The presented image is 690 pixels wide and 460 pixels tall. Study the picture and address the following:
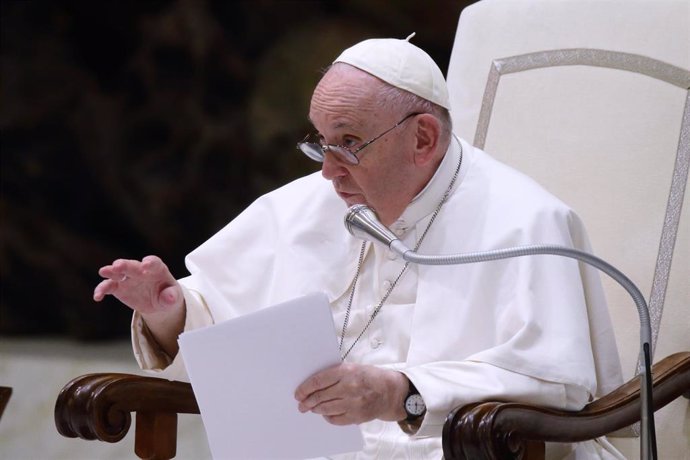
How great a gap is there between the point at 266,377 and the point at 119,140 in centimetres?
385

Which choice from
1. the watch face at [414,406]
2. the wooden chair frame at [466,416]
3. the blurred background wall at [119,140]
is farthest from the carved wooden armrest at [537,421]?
the blurred background wall at [119,140]

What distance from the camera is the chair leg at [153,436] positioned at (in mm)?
2865

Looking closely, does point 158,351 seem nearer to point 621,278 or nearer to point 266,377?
point 266,377

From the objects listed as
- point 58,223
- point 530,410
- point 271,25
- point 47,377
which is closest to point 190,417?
point 47,377

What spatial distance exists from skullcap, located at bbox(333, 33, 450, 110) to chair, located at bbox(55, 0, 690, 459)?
45 cm

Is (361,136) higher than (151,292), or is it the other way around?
(361,136)

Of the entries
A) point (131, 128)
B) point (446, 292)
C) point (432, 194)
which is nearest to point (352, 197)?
point (432, 194)

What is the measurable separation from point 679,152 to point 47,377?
3761 millimetres

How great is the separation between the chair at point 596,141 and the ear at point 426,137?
1.59 ft

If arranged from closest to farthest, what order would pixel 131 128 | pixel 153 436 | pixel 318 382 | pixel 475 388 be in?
1. pixel 318 382
2. pixel 475 388
3. pixel 153 436
4. pixel 131 128

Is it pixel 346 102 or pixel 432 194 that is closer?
pixel 346 102

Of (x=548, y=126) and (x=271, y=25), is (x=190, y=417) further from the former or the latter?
(x=548, y=126)

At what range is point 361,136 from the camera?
2924 mm

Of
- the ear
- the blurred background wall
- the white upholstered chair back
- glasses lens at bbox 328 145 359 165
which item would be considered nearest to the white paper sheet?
glasses lens at bbox 328 145 359 165
